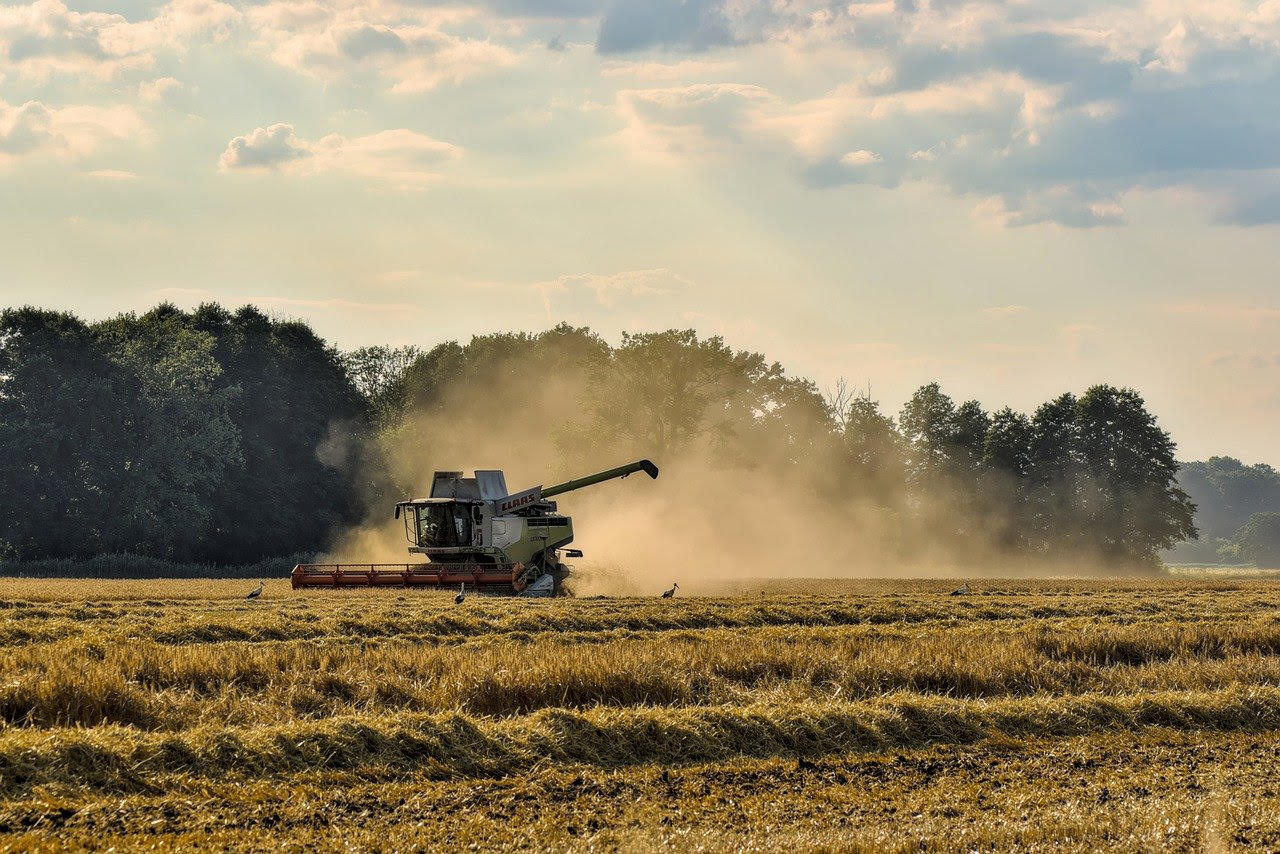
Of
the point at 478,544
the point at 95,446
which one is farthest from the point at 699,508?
the point at 478,544

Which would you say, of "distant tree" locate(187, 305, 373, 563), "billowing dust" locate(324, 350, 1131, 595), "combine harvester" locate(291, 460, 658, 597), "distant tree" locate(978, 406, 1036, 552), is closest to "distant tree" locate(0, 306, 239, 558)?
"distant tree" locate(187, 305, 373, 563)

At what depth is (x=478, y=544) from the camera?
38.0 m

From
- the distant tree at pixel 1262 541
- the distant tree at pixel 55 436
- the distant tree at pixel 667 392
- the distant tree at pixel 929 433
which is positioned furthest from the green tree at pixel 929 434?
the distant tree at pixel 1262 541

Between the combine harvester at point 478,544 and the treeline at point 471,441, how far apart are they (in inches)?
1161

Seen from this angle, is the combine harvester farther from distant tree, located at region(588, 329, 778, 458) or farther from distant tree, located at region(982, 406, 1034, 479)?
distant tree, located at region(982, 406, 1034, 479)

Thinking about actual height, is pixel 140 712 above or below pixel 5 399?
below

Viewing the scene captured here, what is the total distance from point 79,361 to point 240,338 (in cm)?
1349

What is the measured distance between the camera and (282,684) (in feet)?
50.4

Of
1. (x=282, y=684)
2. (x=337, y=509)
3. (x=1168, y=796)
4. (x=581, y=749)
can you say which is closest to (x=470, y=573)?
(x=282, y=684)

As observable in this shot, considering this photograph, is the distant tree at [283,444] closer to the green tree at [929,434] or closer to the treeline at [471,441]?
the treeline at [471,441]

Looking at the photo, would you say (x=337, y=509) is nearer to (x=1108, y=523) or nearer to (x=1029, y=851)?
(x=1108, y=523)

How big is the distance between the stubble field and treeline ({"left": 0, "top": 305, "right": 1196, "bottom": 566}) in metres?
44.8

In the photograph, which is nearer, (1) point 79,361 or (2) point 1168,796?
(2) point 1168,796

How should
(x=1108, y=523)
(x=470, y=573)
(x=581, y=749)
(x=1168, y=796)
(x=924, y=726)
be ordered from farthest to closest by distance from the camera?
(x=1108, y=523) → (x=470, y=573) → (x=924, y=726) → (x=581, y=749) → (x=1168, y=796)
